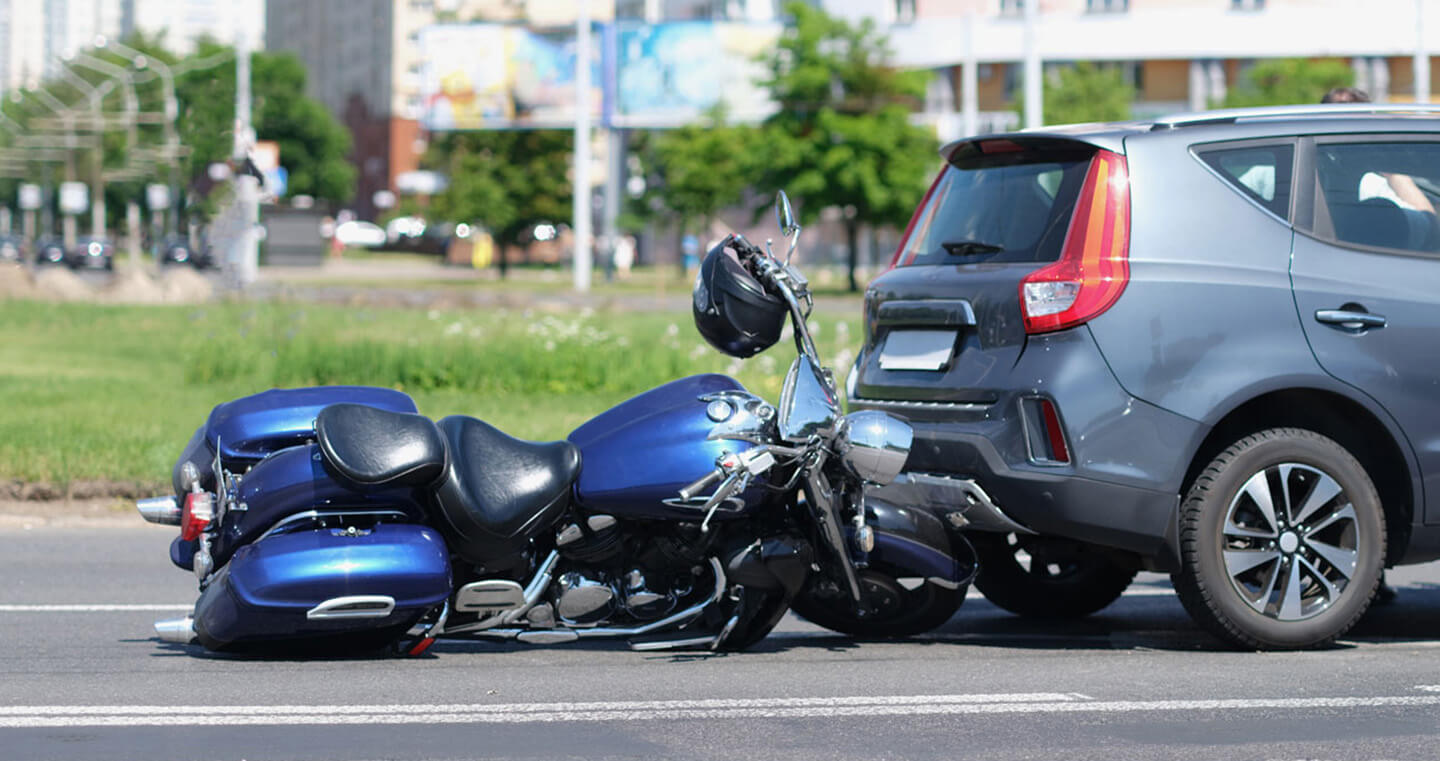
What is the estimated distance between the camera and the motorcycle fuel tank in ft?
18.4

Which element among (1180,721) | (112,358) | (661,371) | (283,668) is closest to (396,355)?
(661,371)

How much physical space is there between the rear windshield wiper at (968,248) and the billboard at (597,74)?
5323 centimetres

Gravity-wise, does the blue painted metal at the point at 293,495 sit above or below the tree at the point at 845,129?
below

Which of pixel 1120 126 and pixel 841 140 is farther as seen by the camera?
pixel 841 140

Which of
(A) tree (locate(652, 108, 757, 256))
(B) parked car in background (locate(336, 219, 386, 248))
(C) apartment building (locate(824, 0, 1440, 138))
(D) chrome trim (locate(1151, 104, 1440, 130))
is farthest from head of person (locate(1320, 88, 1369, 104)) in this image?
(B) parked car in background (locate(336, 219, 386, 248))

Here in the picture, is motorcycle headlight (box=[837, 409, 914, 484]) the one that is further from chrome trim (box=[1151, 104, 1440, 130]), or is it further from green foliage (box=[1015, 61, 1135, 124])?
green foliage (box=[1015, 61, 1135, 124])

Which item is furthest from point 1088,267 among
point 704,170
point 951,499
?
point 704,170

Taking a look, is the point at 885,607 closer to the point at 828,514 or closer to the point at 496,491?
the point at 828,514

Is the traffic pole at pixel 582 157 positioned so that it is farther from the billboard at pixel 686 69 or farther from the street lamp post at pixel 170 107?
the billboard at pixel 686 69

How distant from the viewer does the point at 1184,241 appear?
6.09m

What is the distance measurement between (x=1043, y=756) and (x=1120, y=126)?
101 inches

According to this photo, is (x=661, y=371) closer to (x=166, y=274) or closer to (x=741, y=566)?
(x=741, y=566)

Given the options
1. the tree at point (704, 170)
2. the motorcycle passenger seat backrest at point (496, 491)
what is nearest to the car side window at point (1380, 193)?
the motorcycle passenger seat backrest at point (496, 491)

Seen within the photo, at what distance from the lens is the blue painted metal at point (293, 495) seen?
18.4ft
